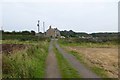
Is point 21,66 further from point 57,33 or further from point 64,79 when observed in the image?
point 57,33

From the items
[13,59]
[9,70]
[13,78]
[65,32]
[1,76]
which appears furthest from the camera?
[65,32]

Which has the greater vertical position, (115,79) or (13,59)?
(13,59)

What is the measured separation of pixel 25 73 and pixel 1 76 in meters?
0.98

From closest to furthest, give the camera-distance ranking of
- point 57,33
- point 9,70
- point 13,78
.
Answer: point 13,78
point 9,70
point 57,33

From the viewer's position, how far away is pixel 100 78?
45.3ft

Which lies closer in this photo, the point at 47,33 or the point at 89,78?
the point at 89,78

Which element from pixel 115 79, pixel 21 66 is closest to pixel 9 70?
pixel 21 66

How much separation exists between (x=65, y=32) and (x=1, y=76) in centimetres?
16627

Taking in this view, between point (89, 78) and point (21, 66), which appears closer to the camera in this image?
point (21, 66)

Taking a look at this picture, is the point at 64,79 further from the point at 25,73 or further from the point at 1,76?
the point at 1,76

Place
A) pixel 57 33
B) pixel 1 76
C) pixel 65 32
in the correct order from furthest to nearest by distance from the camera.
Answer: pixel 65 32 < pixel 57 33 < pixel 1 76

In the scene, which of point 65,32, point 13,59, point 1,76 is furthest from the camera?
point 65,32

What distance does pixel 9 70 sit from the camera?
12586 mm

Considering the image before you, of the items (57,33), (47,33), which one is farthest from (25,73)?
(57,33)
